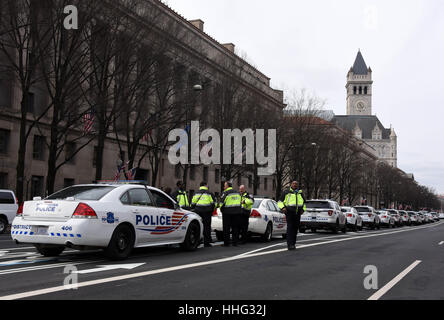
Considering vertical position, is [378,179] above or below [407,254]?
above

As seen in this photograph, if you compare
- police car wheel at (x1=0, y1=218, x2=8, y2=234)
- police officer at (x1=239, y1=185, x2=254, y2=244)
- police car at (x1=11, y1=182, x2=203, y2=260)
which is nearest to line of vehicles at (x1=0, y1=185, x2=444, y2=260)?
police car at (x1=11, y1=182, x2=203, y2=260)

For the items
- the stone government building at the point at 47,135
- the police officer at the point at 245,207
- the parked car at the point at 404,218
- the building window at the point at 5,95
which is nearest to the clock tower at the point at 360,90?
the parked car at the point at 404,218

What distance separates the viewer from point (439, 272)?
979 centimetres

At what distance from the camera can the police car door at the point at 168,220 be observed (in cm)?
1150

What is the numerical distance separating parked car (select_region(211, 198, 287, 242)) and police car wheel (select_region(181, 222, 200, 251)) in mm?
3497

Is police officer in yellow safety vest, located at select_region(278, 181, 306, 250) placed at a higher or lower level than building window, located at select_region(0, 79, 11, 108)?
lower

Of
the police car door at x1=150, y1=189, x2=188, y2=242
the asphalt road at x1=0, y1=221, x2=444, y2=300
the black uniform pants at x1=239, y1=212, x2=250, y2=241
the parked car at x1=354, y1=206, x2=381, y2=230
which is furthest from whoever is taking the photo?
the parked car at x1=354, y1=206, x2=381, y2=230

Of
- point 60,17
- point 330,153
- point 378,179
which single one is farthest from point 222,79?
point 378,179

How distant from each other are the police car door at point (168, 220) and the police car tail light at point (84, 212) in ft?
7.07

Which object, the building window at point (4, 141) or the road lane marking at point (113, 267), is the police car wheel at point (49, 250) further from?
the building window at point (4, 141)

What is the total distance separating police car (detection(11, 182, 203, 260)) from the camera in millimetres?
9344

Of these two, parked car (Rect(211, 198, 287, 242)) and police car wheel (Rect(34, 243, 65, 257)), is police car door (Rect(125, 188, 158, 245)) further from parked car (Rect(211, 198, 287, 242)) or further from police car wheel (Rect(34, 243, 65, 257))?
parked car (Rect(211, 198, 287, 242))
